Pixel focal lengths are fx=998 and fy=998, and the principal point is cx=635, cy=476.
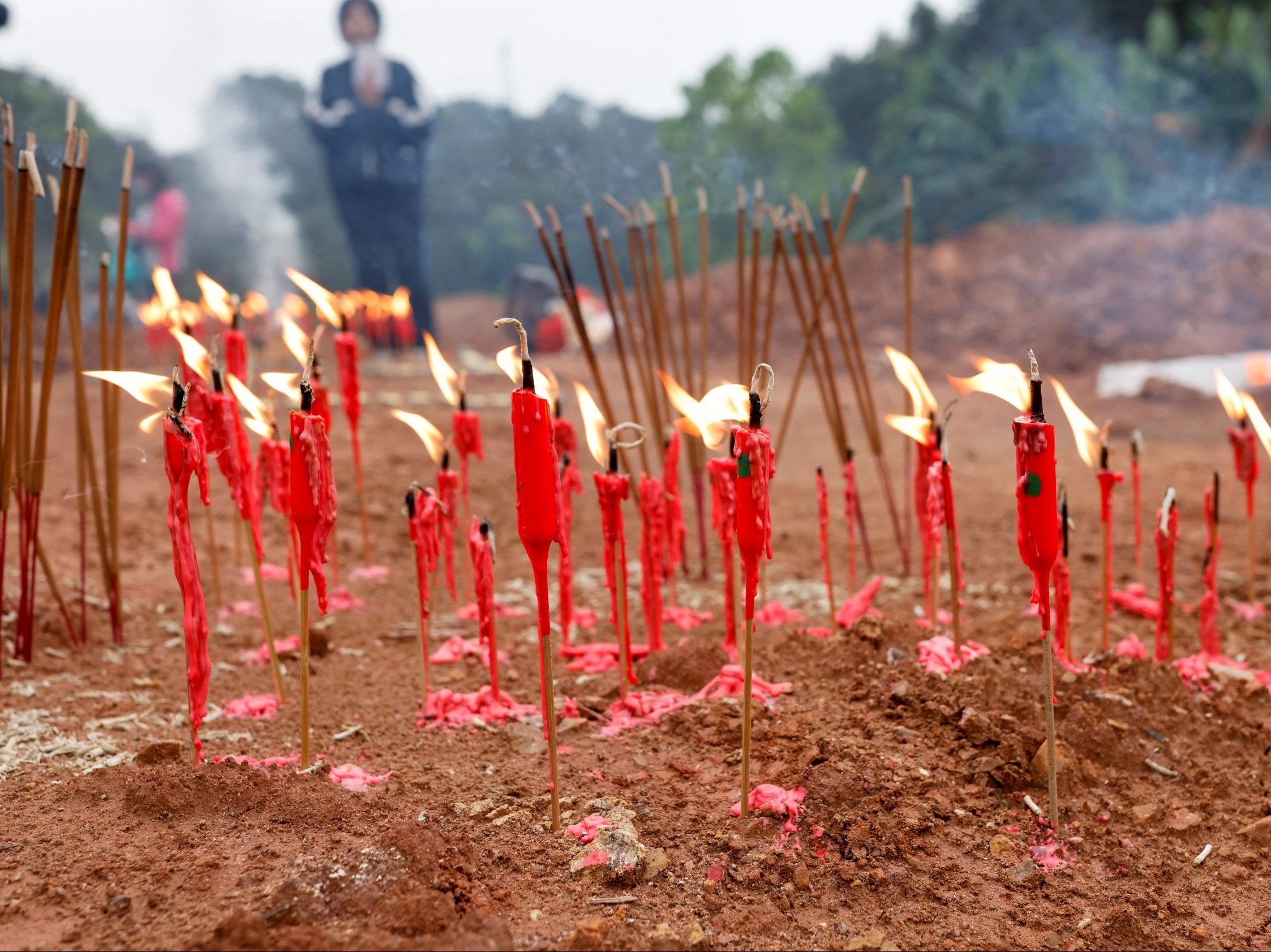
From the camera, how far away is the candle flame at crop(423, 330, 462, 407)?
295cm

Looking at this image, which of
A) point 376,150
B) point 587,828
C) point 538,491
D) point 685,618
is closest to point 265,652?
point 685,618

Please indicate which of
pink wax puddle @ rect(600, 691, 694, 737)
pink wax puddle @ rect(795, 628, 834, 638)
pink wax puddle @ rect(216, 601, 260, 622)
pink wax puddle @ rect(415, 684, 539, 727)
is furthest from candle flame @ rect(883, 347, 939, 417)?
pink wax puddle @ rect(216, 601, 260, 622)

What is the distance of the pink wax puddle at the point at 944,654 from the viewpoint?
9.12 ft

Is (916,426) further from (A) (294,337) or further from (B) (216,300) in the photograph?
(B) (216,300)

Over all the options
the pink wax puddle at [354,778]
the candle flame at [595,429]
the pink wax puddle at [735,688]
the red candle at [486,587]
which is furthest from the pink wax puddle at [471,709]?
the candle flame at [595,429]

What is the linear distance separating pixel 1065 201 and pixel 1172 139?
1.58 metres

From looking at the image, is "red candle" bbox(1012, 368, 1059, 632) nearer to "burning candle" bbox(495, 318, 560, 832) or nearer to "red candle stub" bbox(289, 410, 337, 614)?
"burning candle" bbox(495, 318, 560, 832)

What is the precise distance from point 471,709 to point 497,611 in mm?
1162

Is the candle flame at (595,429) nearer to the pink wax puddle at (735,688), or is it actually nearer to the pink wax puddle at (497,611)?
the pink wax puddle at (735,688)

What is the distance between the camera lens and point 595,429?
246 centimetres

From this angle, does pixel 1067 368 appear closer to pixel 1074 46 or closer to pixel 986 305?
pixel 986 305

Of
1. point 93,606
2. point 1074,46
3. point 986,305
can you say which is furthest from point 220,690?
point 1074,46

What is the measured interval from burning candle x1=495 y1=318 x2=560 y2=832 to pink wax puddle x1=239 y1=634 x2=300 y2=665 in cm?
159

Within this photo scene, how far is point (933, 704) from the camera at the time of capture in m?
2.52
